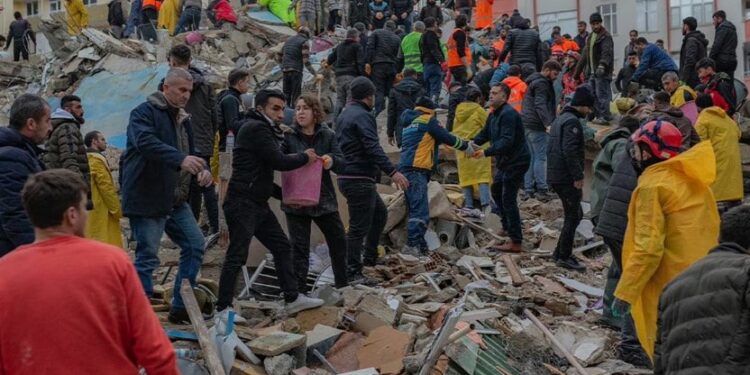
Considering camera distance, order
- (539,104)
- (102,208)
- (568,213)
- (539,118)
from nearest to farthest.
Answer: (102,208) < (568,213) < (539,104) < (539,118)

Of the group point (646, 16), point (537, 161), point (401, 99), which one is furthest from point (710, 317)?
point (646, 16)

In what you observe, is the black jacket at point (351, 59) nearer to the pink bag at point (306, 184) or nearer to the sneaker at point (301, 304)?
the pink bag at point (306, 184)

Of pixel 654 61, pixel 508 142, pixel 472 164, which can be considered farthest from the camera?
pixel 654 61

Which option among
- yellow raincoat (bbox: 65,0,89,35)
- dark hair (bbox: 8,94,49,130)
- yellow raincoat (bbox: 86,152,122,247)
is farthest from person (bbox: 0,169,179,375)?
yellow raincoat (bbox: 65,0,89,35)

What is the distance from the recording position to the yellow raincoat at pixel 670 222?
6453mm

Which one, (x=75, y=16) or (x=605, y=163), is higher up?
(x=75, y=16)

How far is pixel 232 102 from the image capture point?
1069 cm

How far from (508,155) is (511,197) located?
48 cm

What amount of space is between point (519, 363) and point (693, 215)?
6.80 ft

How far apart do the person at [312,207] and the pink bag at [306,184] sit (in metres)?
0.13

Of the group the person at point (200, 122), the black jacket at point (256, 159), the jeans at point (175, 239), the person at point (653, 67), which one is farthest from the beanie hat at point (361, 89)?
the person at point (653, 67)

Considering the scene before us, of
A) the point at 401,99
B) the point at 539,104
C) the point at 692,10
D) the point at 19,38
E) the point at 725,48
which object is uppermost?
the point at 692,10

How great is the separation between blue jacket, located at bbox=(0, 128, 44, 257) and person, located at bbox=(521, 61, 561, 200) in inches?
321

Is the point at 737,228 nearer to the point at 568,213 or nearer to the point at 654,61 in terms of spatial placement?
the point at 568,213
